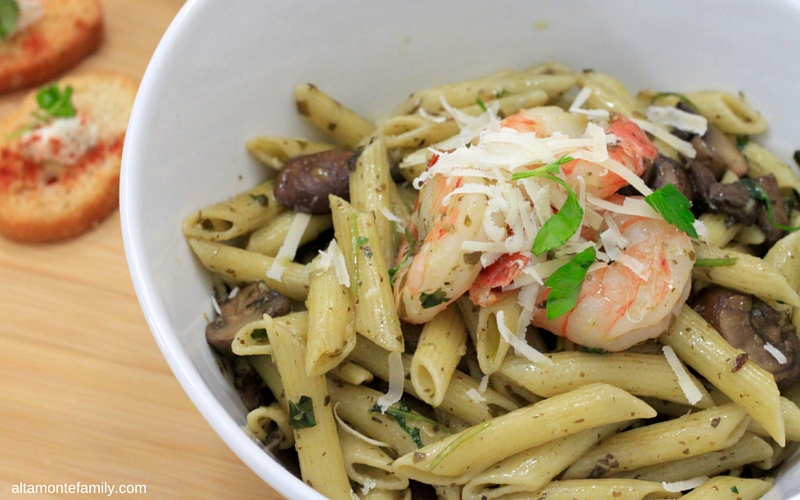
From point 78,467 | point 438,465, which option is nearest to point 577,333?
point 438,465

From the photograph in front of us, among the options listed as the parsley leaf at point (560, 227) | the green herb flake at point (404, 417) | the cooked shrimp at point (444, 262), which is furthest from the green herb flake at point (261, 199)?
the parsley leaf at point (560, 227)

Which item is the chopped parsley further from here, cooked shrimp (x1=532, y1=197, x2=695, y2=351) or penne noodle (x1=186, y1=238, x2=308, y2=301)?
penne noodle (x1=186, y1=238, x2=308, y2=301)

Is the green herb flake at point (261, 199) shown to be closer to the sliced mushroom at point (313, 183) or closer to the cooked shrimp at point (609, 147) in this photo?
the sliced mushroom at point (313, 183)

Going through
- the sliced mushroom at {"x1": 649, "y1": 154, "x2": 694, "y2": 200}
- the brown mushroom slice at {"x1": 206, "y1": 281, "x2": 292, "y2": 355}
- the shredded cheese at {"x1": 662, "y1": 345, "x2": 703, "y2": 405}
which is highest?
the sliced mushroom at {"x1": 649, "y1": 154, "x2": 694, "y2": 200}

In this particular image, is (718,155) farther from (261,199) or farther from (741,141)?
(261,199)

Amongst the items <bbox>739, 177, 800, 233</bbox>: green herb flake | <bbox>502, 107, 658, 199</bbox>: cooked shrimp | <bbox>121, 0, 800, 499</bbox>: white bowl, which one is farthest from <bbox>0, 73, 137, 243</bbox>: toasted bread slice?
<bbox>739, 177, 800, 233</bbox>: green herb flake

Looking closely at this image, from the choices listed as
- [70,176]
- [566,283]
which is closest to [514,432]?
[566,283]

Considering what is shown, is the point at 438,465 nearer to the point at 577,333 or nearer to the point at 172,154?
the point at 577,333
